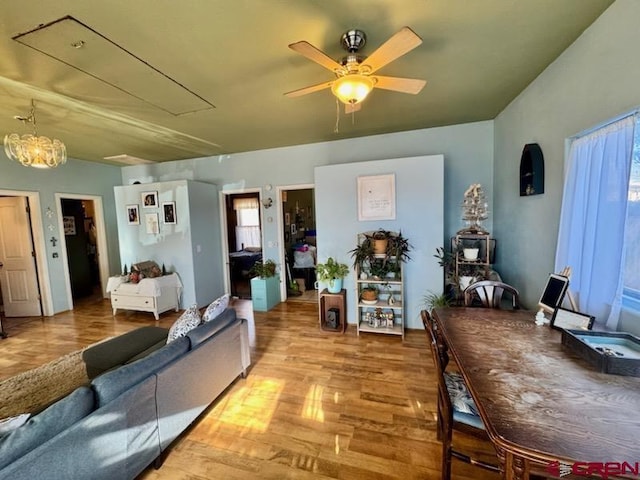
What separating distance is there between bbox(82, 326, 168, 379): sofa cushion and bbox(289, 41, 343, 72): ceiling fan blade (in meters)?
2.74

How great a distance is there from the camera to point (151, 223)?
476 centimetres

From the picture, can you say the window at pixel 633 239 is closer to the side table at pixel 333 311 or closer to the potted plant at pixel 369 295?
the potted plant at pixel 369 295

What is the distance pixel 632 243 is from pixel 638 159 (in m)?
0.46

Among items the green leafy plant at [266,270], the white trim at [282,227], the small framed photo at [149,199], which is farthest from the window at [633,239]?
the small framed photo at [149,199]

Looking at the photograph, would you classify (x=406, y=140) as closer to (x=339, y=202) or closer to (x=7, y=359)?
(x=339, y=202)

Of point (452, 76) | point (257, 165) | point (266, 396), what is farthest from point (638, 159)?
point (257, 165)

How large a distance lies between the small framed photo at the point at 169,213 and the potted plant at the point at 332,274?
9.16 feet

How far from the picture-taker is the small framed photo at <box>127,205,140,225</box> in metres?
4.83

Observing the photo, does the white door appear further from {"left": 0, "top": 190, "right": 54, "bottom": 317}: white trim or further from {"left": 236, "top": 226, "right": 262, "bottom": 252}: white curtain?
{"left": 236, "top": 226, "right": 262, "bottom": 252}: white curtain

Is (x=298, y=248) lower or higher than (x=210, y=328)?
higher

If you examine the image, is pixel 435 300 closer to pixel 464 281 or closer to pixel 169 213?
pixel 464 281

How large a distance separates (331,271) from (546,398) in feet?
8.94

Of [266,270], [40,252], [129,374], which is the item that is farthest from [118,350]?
[40,252]

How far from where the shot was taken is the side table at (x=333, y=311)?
3602mm
